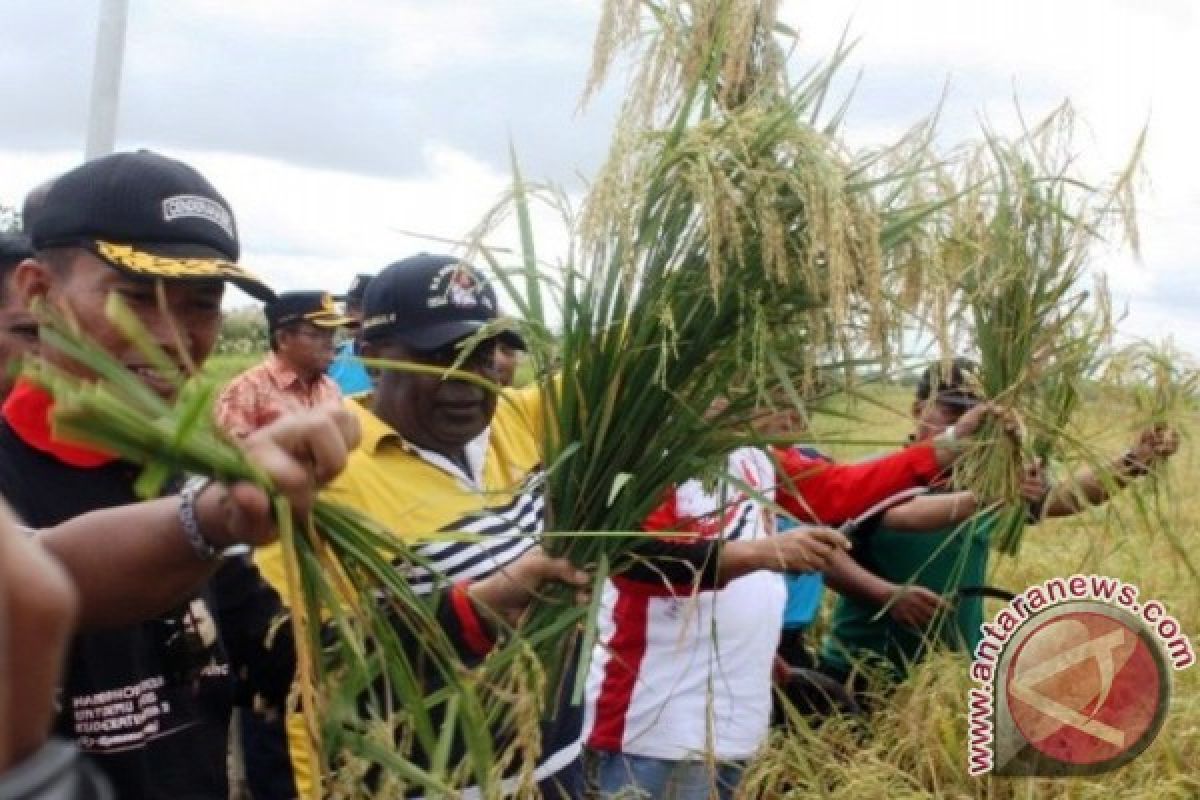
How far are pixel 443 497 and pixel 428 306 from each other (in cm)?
39

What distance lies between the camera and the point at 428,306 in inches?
99.1

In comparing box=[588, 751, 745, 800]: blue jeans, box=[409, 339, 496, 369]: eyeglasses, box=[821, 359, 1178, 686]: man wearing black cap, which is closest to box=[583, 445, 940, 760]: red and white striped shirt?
box=[588, 751, 745, 800]: blue jeans

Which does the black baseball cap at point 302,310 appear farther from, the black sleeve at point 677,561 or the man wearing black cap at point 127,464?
the man wearing black cap at point 127,464

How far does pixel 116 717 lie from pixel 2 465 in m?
0.31

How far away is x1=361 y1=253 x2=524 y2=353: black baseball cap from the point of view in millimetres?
2486

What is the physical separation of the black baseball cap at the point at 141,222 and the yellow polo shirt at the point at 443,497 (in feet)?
1.96

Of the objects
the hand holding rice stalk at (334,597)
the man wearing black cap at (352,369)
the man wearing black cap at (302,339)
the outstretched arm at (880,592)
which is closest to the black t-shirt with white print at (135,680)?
the hand holding rice stalk at (334,597)

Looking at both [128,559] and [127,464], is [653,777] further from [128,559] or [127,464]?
[128,559]

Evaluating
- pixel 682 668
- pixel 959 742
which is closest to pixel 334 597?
pixel 682 668

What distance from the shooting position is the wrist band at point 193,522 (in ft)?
4.73

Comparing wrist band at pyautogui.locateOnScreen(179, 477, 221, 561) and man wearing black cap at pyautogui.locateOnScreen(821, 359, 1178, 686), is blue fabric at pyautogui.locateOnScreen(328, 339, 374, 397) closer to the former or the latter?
man wearing black cap at pyautogui.locateOnScreen(821, 359, 1178, 686)

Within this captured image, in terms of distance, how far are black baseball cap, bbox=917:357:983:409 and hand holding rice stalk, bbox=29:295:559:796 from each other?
2.81 ft

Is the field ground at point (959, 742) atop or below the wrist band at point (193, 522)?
below

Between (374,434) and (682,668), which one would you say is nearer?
(374,434)
